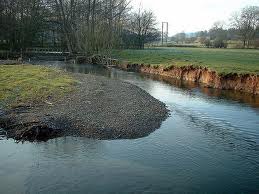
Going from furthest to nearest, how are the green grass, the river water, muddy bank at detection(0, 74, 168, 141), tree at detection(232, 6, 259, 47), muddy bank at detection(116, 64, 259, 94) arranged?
1. tree at detection(232, 6, 259, 47)
2. muddy bank at detection(116, 64, 259, 94)
3. the green grass
4. muddy bank at detection(0, 74, 168, 141)
5. the river water

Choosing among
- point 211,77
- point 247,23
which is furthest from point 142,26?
point 211,77

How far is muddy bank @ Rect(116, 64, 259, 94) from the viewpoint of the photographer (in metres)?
36.7

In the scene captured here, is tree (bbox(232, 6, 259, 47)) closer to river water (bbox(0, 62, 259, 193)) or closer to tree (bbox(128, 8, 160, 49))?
tree (bbox(128, 8, 160, 49))

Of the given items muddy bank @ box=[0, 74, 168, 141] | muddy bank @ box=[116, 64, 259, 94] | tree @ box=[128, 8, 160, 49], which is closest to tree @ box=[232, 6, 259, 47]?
tree @ box=[128, 8, 160, 49]

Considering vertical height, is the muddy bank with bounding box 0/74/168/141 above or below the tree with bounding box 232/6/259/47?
below

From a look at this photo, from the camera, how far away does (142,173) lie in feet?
50.1

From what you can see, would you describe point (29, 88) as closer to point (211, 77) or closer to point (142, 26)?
point (211, 77)

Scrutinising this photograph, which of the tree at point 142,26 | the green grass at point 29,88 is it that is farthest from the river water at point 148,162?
the tree at point 142,26

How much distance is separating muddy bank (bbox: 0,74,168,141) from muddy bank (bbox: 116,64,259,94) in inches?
489

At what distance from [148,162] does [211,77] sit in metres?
27.4

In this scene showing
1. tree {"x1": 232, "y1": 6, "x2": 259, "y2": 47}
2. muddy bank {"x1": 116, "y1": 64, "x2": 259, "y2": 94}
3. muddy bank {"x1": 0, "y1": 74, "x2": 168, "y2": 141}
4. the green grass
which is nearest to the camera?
muddy bank {"x1": 0, "y1": 74, "x2": 168, "y2": 141}

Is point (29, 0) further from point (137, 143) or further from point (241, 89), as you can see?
point (137, 143)

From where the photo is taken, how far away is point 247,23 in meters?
126

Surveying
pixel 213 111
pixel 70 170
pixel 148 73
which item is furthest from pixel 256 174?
pixel 148 73
